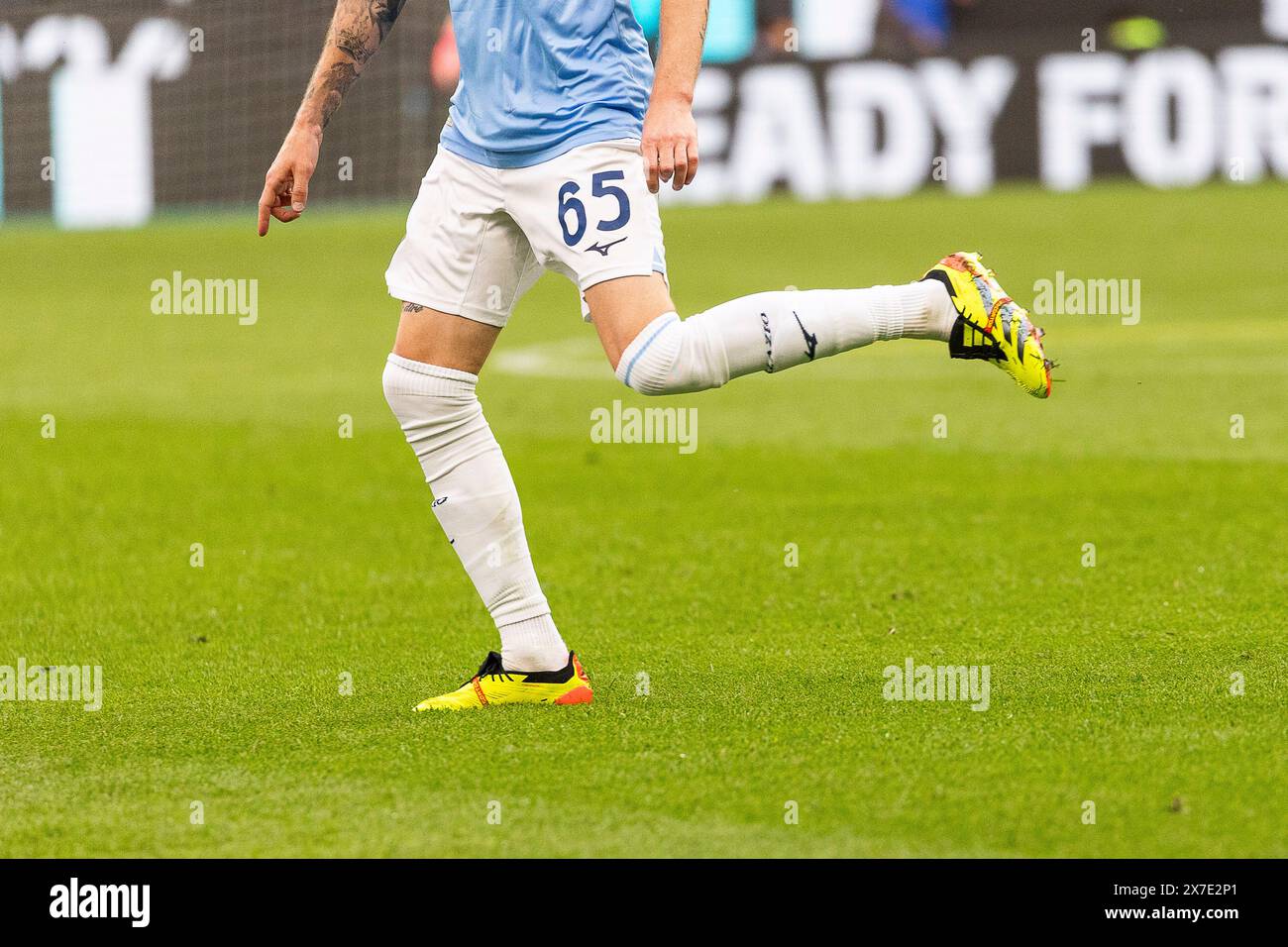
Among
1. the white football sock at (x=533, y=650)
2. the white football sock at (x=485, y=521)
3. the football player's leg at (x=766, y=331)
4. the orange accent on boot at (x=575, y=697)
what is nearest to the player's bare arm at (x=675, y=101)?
the football player's leg at (x=766, y=331)

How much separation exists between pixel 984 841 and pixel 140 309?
1702 centimetres

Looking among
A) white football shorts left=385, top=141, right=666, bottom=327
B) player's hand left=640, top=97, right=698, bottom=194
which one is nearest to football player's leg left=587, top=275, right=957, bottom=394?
white football shorts left=385, top=141, right=666, bottom=327

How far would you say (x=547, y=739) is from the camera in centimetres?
470

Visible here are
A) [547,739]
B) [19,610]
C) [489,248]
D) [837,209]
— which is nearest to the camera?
[547,739]

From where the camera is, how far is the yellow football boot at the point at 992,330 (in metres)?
4.68

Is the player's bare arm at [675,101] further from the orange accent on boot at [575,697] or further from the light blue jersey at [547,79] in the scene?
the orange accent on boot at [575,697]

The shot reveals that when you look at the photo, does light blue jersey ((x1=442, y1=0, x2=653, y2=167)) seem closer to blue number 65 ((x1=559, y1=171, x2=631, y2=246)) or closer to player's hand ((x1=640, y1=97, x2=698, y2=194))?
blue number 65 ((x1=559, y1=171, x2=631, y2=246))

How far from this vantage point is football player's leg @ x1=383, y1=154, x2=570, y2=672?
500 centimetres

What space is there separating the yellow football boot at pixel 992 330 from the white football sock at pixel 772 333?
0.13ft

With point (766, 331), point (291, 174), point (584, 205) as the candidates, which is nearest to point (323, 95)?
point (291, 174)

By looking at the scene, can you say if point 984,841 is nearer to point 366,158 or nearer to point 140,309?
point 140,309

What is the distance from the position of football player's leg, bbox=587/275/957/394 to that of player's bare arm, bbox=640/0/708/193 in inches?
13.4

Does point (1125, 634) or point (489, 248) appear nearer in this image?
point (489, 248)
